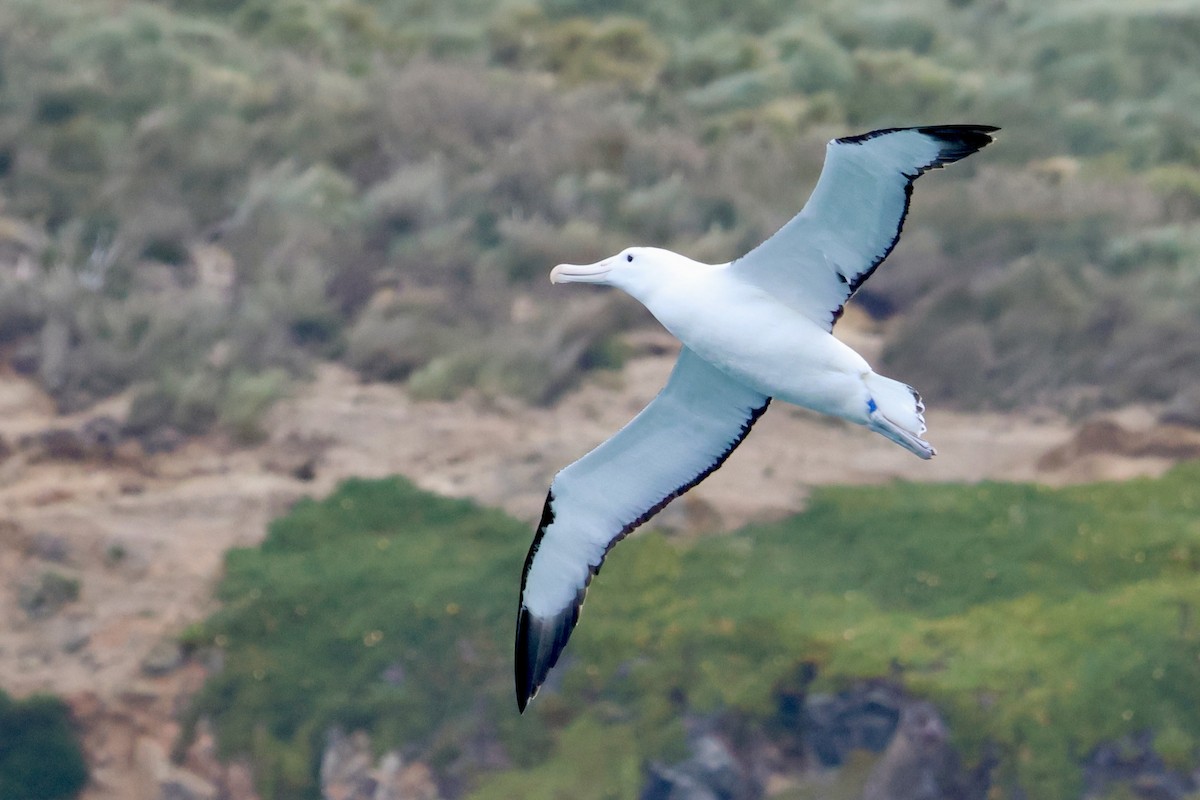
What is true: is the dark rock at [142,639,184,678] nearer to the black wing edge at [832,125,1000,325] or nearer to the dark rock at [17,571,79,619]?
the dark rock at [17,571,79,619]

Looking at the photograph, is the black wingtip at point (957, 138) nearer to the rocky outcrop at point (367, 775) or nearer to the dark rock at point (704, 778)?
the dark rock at point (704, 778)

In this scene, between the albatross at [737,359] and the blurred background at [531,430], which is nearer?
the albatross at [737,359]

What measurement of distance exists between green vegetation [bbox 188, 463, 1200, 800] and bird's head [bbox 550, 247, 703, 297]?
4858mm

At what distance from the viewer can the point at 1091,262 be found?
57.7 feet

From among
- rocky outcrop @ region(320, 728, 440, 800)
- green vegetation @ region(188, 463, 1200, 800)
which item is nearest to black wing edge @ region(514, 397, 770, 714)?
green vegetation @ region(188, 463, 1200, 800)

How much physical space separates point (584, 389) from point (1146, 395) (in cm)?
513

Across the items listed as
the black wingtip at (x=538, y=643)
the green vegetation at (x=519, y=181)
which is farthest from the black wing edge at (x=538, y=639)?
the green vegetation at (x=519, y=181)

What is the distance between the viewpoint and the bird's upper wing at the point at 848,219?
262 inches

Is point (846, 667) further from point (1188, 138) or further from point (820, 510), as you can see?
point (1188, 138)

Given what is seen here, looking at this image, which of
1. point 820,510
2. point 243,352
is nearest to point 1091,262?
point 820,510

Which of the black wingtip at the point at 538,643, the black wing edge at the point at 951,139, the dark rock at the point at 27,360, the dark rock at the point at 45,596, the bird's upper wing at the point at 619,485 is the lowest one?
the dark rock at the point at 45,596

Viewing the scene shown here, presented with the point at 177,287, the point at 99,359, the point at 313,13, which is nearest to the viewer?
the point at 99,359

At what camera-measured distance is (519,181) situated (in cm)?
1856

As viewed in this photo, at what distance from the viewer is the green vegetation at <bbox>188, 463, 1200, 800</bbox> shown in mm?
11734
